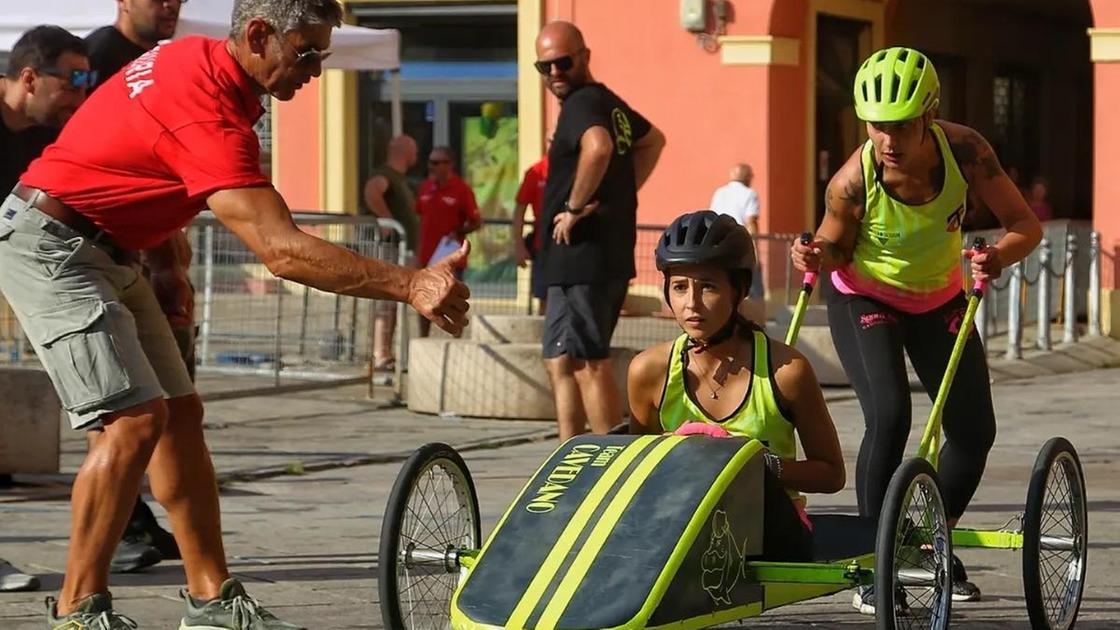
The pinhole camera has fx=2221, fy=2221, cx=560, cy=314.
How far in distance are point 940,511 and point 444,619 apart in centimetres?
126

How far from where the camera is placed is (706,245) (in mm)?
5531

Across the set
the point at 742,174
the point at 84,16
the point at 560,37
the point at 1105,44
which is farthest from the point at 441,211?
the point at 560,37

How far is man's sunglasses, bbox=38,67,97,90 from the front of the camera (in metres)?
6.86

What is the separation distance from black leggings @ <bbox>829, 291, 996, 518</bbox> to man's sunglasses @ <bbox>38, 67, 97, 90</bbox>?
2.42 meters

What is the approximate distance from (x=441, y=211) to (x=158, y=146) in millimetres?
10725

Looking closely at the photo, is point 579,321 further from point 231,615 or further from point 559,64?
point 231,615

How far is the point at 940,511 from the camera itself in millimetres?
5418

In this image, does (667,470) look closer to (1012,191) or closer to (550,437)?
(1012,191)

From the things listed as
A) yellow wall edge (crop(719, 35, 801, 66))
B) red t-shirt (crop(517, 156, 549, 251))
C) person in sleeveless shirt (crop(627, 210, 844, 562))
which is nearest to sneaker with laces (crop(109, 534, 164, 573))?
person in sleeveless shirt (crop(627, 210, 844, 562))

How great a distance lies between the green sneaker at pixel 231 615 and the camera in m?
5.70

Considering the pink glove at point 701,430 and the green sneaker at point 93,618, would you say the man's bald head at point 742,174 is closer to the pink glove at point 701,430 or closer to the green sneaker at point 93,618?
the pink glove at point 701,430

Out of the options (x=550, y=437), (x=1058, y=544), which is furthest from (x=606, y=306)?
(x=1058, y=544)

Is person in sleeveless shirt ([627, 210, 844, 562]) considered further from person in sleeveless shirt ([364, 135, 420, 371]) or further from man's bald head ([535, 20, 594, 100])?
person in sleeveless shirt ([364, 135, 420, 371])

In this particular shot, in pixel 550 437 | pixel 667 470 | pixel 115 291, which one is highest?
pixel 115 291
